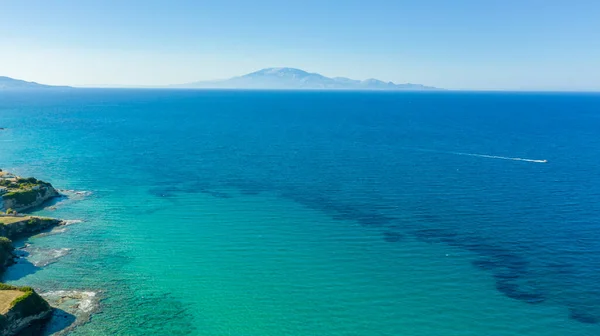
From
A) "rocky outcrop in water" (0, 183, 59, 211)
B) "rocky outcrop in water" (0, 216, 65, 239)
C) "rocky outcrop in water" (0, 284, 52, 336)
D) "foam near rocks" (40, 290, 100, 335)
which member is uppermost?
"rocky outcrop in water" (0, 183, 59, 211)

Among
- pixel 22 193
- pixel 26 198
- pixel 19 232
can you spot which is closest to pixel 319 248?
pixel 19 232

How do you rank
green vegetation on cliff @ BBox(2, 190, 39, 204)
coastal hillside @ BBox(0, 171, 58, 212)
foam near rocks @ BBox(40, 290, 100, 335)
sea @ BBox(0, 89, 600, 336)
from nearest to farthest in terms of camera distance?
1. foam near rocks @ BBox(40, 290, 100, 335)
2. sea @ BBox(0, 89, 600, 336)
3. coastal hillside @ BBox(0, 171, 58, 212)
4. green vegetation on cliff @ BBox(2, 190, 39, 204)

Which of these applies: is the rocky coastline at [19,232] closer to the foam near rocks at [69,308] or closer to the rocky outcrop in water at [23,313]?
the rocky outcrop in water at [23,313]

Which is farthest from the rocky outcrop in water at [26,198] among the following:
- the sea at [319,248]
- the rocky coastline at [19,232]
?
the sea at [319,248]

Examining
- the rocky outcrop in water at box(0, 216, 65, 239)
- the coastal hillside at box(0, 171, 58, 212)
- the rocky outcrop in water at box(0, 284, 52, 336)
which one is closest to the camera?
the rocky outcrop in water at box(0, 284, 52, 336)

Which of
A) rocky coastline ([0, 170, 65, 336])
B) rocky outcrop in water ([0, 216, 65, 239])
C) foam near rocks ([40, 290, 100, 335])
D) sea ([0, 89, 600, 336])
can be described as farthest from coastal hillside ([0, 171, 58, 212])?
foam near rocks ([40, 290, 100, 335])

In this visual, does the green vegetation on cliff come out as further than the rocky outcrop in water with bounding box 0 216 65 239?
Yes

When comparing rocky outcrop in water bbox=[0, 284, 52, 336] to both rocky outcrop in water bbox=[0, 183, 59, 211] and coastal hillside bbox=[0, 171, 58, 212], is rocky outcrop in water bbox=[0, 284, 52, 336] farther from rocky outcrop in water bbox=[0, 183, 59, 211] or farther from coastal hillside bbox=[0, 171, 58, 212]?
coastal hillside bbox=[0, 171, 58, 212]

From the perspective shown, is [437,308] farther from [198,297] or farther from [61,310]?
[61,310]
